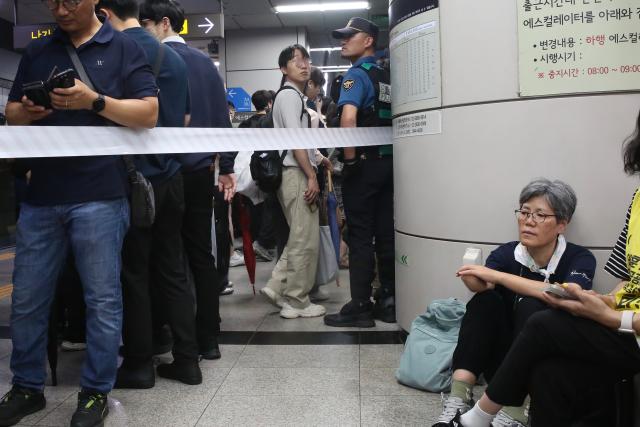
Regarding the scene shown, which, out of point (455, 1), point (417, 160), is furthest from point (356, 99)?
point (455, 1)

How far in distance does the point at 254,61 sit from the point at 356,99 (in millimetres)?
9574

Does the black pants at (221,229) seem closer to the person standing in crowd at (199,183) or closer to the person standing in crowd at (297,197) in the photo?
the person standing in crowd at (297,197)

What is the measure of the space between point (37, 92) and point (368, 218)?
7.04ft

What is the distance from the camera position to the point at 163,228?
2930mm

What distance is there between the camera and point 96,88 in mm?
2318

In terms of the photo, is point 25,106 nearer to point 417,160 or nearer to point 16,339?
point 16,339

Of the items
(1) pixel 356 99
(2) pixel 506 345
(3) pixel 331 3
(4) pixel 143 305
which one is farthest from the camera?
(3) pixel 331 3

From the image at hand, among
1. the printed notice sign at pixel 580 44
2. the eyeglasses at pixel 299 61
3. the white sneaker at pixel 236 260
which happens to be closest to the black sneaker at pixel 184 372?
the printed notice sign at pixel 580 44

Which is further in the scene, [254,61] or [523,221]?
[254,61]

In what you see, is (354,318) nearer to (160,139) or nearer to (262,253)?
(160,139)

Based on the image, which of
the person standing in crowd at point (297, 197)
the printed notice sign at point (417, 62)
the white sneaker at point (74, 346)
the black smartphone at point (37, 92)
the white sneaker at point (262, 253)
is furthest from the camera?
the white sneaker at point (262, 253)

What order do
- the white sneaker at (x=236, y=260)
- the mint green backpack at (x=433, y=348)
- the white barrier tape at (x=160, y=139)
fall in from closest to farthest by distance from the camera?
the white barrier tape at (x=160, y=139)
the mint green backpack at (x=433, y=348)
the white sneaker at (x=236, y=260)

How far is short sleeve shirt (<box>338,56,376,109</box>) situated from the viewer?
3.76m

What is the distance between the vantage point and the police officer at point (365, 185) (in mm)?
3760
